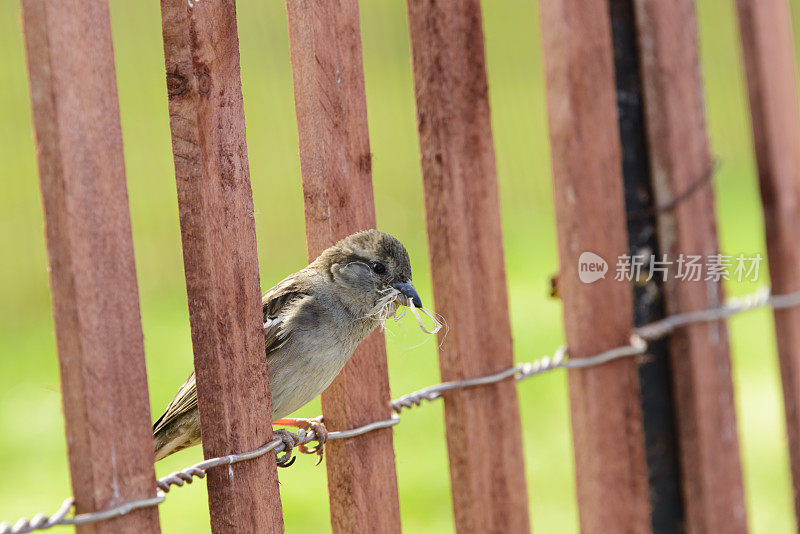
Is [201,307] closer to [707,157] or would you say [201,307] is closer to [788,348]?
[707,157]

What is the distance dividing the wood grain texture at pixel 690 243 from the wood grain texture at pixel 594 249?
32 cm

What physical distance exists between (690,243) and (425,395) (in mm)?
1392

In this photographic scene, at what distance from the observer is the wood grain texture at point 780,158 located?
3600 mm

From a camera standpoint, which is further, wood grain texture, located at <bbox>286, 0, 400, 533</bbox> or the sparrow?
the sparrow

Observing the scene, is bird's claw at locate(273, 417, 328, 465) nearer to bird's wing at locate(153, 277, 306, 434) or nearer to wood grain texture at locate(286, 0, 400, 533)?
wood grain texture at locate(286, 0, 400, 533)

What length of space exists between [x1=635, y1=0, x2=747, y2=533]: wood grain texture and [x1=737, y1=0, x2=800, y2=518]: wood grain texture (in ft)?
1.80

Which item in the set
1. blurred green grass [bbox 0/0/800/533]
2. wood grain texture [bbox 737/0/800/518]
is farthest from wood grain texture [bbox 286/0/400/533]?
wood grain texture [bbox 737/0/800/518]

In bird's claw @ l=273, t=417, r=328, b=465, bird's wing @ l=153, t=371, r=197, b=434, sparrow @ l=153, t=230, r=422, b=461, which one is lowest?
bird's claw @ l=273, t=417, r=328, b=465

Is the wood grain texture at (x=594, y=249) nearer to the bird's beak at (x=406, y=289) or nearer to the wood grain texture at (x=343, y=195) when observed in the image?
the bird's beak at (x=406, y=289)

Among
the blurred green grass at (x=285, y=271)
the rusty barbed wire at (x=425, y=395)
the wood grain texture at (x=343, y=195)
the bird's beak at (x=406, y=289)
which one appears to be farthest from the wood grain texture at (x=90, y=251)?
the blurred green grass at (x=285, y=271)

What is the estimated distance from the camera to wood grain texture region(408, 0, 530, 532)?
2.40 meters

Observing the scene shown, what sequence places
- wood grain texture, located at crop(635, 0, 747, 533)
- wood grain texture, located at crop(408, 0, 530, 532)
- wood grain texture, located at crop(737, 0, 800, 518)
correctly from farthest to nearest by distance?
1. wood grain texture, located at crop(737, 0, 800, 518)
2. wood grain texture, located at crop(635, 0, 747, 533)
3. wood grain texture, located at crop(408, 0, 530, 532)

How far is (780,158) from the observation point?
12.0 ft

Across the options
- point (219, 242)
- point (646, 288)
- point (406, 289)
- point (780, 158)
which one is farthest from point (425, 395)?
point (780, 158)
